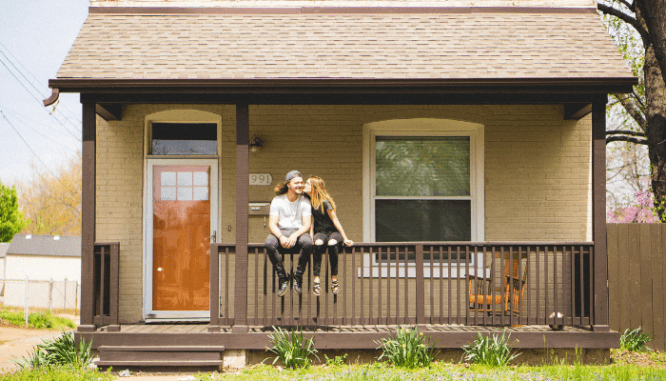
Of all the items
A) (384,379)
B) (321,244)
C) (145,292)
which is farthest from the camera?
(145,292)

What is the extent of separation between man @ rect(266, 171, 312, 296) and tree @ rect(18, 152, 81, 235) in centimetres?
2865

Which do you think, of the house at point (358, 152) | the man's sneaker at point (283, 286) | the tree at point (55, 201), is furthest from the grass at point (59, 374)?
the tree at point (55, 201)

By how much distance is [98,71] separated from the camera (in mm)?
5312

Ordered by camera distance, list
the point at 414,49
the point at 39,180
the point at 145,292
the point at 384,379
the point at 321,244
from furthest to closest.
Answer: the point at 39,180
the point at 145,292
the point at 414,49
the point at 321,244
the point at 384,379

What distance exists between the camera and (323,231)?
17.6 ft

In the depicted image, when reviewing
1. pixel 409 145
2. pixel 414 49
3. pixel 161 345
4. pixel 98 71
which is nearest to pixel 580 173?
pixel 409 145

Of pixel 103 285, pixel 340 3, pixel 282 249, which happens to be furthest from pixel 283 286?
pixel 340 3

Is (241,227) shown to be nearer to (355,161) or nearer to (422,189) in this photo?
(355,161)

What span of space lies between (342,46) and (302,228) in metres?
2.17

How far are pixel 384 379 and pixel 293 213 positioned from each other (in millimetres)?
1831

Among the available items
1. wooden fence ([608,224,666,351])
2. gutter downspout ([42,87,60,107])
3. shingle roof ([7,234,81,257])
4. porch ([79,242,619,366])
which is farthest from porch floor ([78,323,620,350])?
shingle roof ([7,234,81,257])

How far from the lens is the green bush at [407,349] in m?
5.00

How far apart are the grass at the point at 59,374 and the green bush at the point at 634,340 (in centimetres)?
547

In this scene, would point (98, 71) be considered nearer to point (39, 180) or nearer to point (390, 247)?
point (390, 247)
